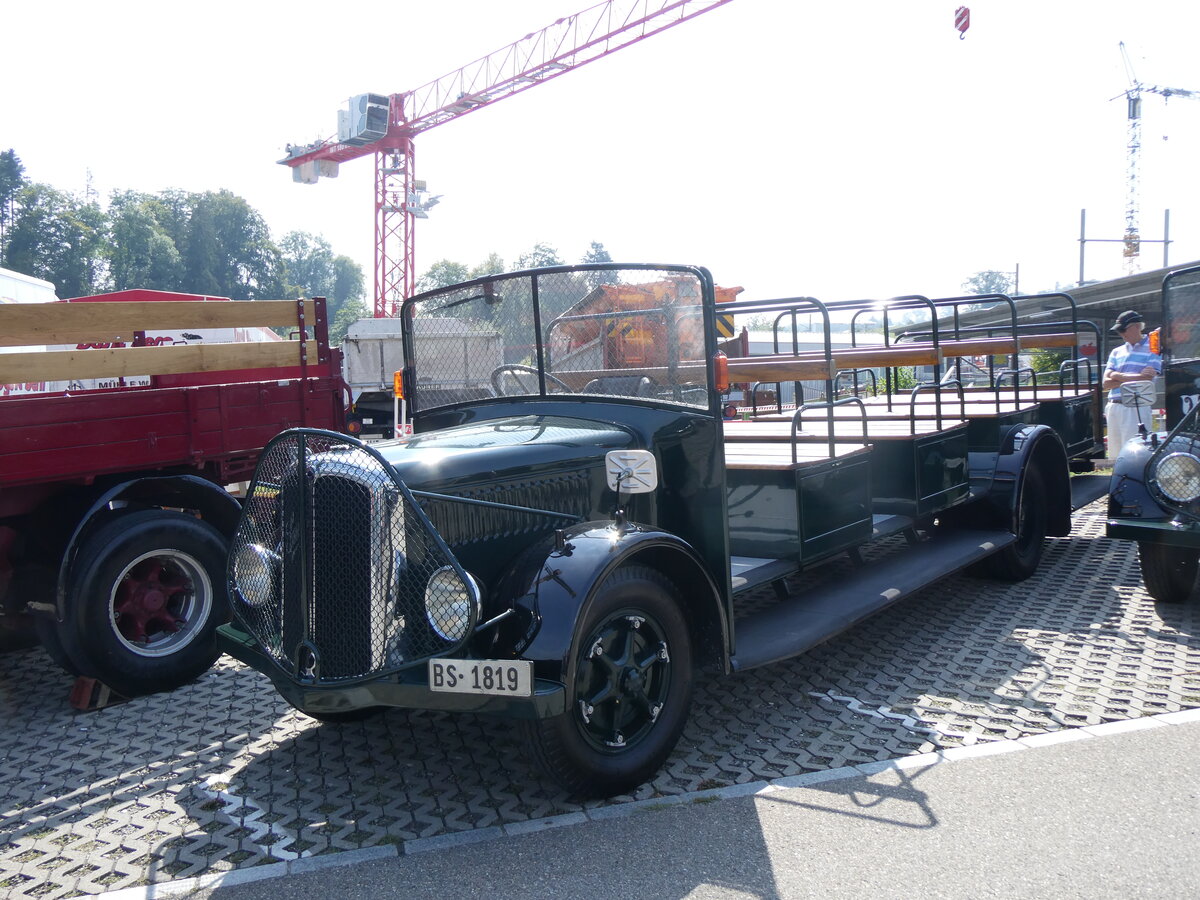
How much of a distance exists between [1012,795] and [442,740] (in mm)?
2202

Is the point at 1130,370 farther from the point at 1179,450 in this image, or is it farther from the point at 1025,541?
the point at 1179,450

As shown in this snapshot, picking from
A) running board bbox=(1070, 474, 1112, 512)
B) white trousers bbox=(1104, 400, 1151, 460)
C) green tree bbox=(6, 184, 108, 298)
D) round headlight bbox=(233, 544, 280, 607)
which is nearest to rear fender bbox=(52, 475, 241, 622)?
round headlight bbox=(233, 544, 280, 607)

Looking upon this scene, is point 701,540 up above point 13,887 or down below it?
above

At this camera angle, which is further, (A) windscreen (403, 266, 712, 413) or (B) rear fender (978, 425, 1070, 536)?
(B) rear fender (978, 425, 1070, 536)

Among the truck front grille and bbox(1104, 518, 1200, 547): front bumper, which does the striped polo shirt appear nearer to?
bbox(1104, 518, 1200, 547): front bumper

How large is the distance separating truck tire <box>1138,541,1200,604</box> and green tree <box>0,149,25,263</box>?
7387 cm

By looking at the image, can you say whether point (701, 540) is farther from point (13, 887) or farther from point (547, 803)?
point (13, 887)

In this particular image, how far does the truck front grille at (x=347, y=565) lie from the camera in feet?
9.46

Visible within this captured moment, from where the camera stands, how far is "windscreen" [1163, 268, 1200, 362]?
19.0ft

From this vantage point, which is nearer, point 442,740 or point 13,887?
point 13,887

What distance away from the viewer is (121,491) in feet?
14.9

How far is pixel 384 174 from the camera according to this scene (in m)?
46.8

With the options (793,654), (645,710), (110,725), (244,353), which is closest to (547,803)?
(645,710)

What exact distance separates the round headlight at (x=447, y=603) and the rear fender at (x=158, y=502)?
210 centimetres
